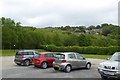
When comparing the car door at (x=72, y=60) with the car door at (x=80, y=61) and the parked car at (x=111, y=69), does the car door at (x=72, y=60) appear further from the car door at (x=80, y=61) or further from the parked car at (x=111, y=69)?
the parked car at (x=111, y=69)

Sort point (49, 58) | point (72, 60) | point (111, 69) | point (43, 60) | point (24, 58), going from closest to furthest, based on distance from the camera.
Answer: point (111, 69)
point (72, 60)
point (43, 60)
point (49, 58)
point (24, 58)

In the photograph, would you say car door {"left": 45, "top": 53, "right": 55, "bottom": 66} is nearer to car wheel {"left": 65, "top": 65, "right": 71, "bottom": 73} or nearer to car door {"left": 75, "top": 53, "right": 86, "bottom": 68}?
car door {"left": 75, "top": 53, "right": 86, "bottom": 68}

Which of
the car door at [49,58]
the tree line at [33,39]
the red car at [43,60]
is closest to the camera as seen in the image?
the red car at [43,60]

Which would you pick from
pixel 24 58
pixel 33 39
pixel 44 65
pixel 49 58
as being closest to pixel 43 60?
pixel 44 65

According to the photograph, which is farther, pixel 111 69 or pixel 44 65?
pixel 44 65

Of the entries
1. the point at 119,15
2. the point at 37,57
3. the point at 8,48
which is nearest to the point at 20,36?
the point at 8,48

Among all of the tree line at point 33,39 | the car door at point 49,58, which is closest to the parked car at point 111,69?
the car door at point 49,58

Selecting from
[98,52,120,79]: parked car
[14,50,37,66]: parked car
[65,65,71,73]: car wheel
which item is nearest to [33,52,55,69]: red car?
[14,50,37,66]: parked car

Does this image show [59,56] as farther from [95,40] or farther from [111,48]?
[95,40]

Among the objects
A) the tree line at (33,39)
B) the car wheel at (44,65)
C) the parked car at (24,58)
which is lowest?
the car wheel at (44,65)

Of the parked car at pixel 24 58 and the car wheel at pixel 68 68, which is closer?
the car wheel at pixel 68 68

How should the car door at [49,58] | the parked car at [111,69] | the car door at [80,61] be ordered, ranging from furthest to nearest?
the car door at [49,58] → the car door at [80,61] → the parked car at [111,69]

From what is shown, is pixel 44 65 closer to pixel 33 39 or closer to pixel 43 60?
pixel 43 60

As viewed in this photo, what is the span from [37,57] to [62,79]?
22.7ft
